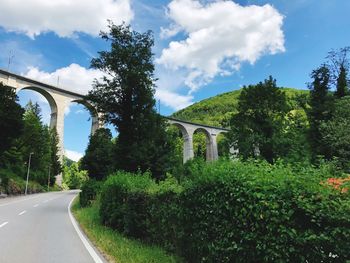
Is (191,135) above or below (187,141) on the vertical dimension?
above

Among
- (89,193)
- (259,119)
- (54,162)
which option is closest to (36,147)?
Answer: (54,162)

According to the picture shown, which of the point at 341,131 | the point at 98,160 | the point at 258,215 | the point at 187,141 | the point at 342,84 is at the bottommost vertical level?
Answer: the point at 258,215

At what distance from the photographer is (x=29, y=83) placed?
54.8 metres

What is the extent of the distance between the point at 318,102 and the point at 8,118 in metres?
33.8

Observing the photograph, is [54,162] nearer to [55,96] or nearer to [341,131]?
[55,96]

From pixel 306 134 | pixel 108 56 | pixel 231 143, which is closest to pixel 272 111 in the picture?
pixel 231 143

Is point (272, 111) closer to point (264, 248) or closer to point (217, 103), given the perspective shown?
point (264, 248)

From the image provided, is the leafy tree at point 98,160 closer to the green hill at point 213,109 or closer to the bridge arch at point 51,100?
the bridge arch at point 51,100

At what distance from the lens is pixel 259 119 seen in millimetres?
32312

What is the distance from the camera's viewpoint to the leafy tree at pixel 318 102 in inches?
1498

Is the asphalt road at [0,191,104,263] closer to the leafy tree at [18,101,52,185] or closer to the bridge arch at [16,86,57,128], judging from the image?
the bridge arch at [16,86,57,128]

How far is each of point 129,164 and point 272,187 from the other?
21.1 meters

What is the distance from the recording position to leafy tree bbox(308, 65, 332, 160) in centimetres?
3805

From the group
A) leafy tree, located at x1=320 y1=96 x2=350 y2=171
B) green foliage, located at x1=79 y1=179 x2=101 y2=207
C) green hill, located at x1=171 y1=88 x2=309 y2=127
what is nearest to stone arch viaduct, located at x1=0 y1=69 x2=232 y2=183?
green foliage, located at x1=79 y1=179 x2=101 y2=207
